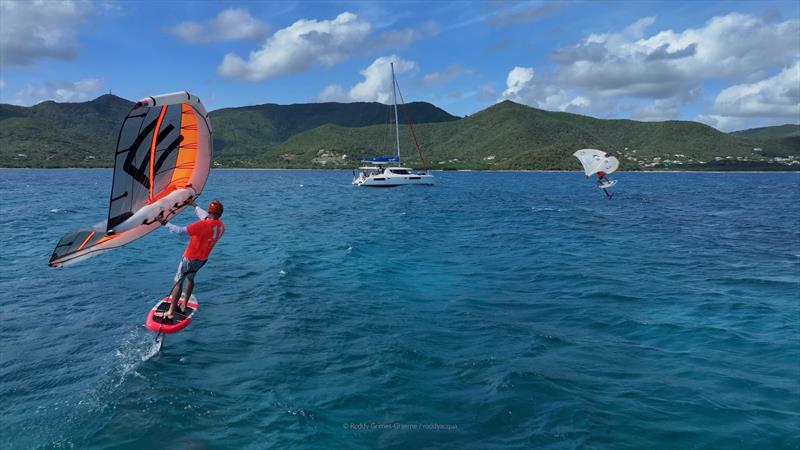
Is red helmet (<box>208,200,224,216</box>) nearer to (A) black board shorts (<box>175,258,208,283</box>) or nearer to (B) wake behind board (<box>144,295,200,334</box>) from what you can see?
(A) black board shorts (<box>175,258,208,283</box>)

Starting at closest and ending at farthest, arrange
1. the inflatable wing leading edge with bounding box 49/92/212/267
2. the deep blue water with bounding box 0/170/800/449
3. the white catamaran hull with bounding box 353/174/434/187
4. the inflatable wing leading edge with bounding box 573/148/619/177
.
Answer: the deep blue water with bounding box 0/170/800/449, the inflatable wing leading edge with bounding box 49/92/212/267, the inflatable wing leading edge with bounding box 573/148/619/177, the white catamaran hull with bounding box 353/174/434/187

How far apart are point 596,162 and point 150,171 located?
40.5 meters

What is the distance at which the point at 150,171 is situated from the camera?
11.1 metres

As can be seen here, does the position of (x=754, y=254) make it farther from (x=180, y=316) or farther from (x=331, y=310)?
(x=180, y=316)

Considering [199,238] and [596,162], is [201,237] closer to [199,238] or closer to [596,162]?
[199,238]

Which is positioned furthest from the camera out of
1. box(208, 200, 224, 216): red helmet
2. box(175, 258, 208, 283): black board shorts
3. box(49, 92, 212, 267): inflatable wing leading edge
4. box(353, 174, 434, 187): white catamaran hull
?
box(353, 174, 434, 187): white catamaran hull

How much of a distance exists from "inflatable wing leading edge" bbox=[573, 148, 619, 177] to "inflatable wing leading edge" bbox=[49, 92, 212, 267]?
36673 millimetres

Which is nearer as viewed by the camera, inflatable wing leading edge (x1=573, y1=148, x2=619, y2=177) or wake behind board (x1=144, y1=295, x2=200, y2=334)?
wake behind board (x1=144, y1=295, x2=200, y2=334)

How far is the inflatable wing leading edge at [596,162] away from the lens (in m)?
42.9

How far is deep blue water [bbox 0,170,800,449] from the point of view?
8.87 metres

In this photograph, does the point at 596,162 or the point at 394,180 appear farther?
the point at 394,180

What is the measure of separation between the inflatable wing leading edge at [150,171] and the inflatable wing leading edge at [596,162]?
36673 mm

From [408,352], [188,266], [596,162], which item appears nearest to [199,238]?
[188,266]

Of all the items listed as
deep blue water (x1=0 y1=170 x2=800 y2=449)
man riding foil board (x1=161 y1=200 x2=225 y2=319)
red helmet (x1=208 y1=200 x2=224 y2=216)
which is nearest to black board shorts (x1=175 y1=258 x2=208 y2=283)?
man riding foil board (x1=161 y1=200 x2=225 y2=319)
